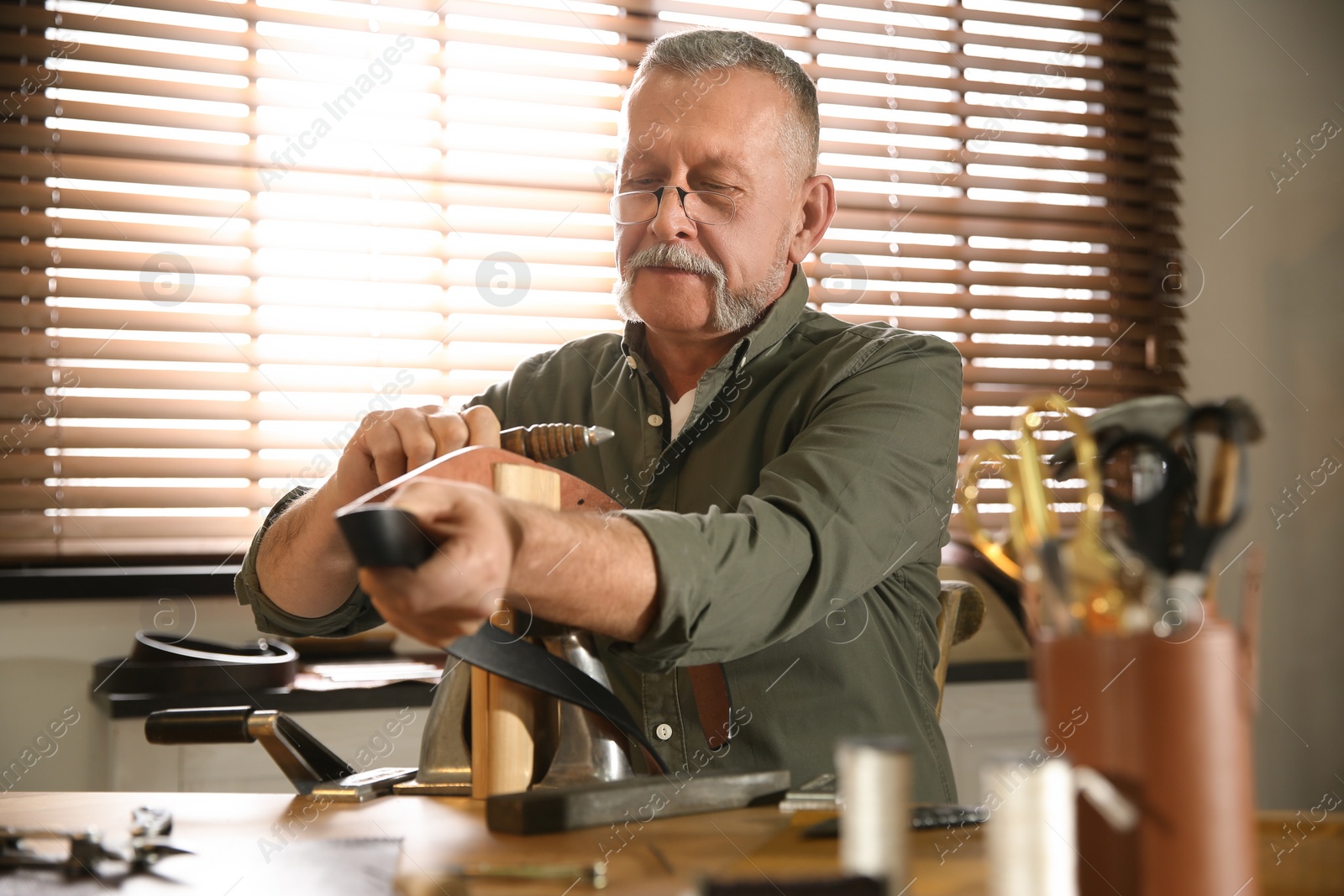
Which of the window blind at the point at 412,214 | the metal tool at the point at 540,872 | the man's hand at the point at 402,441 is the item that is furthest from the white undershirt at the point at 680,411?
the metal tool at the point at 540,872

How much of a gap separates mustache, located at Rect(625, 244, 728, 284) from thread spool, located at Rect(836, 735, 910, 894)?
34.1 inches

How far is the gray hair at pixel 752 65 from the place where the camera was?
1275mm

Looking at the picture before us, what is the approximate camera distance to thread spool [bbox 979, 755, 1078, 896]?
0.36 m

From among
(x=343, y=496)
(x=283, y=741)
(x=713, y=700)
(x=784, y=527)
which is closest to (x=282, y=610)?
(x=343, y=496)

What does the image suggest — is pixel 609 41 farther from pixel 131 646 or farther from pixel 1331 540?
pixel 1331 540

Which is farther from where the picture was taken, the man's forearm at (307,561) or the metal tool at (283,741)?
the man's forearm at (307,561)

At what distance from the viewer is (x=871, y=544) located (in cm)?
94

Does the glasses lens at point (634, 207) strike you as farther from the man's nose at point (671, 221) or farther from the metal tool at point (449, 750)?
the metal tool at point (449, 750)

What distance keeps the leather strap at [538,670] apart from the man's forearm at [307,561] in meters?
0.33

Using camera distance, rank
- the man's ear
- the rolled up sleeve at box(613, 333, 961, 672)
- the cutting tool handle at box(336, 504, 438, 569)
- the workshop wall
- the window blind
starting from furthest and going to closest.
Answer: the workshop wall → the window blind → the man's ear → the rolled up sleeve at box(613, 333, 961, 672) → the cutting tool handle at box(336, 504, 438, 569)

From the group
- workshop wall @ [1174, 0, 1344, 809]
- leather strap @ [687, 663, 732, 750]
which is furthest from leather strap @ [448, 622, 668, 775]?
workshop wall @ [1174, 0, 1344, 809]

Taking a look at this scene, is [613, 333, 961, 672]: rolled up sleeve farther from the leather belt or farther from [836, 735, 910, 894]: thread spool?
the leather belt

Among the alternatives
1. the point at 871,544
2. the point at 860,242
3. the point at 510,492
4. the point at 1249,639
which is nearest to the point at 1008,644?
the point at 860,242

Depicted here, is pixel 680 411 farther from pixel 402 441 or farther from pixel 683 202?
pixel 402 441
